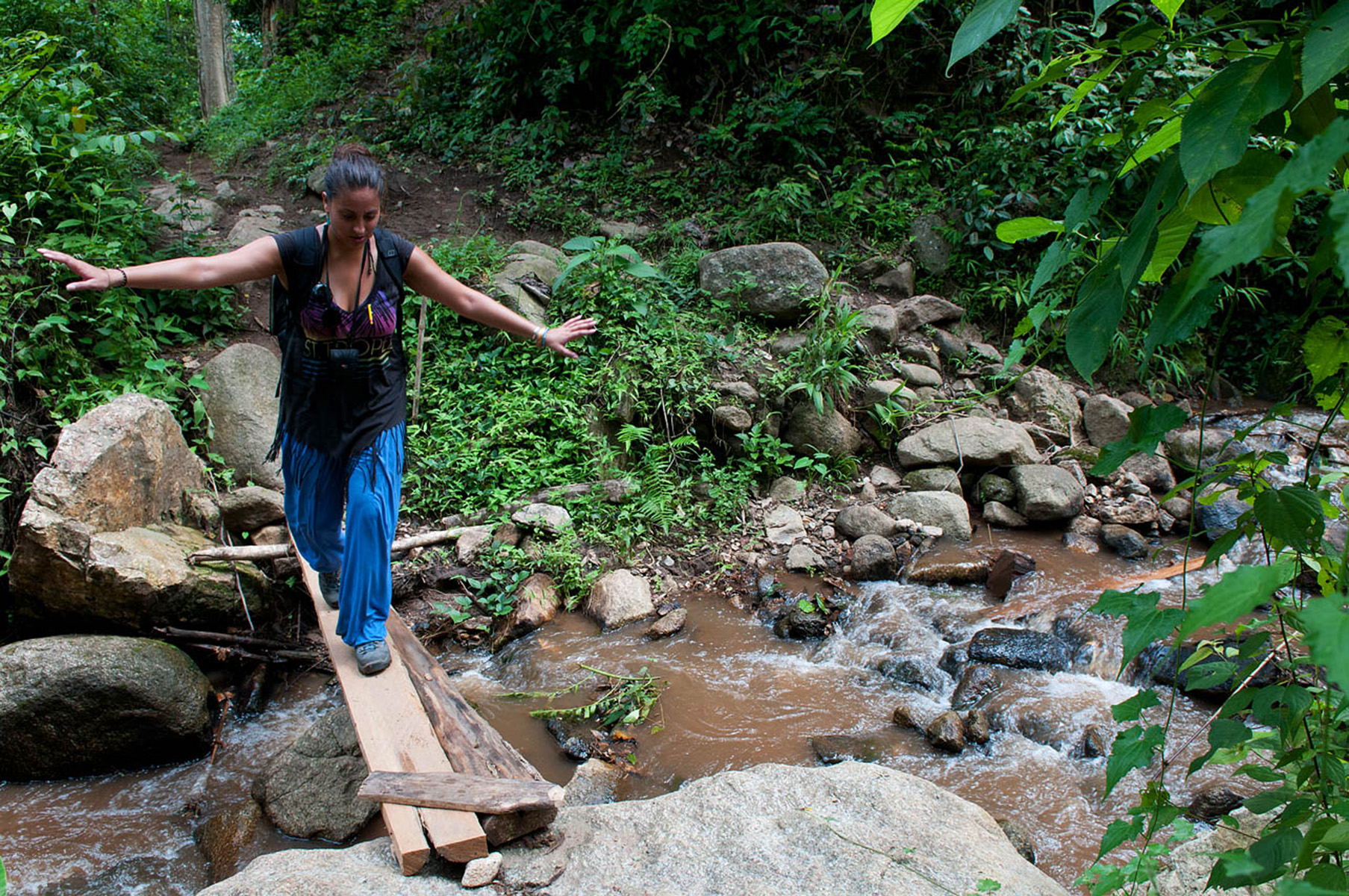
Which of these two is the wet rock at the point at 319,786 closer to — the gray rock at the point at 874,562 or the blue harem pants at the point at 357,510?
the blue harem pants at the point at 357,510

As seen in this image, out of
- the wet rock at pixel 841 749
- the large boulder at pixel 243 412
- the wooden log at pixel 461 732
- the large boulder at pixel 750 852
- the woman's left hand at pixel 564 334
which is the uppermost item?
the woman's left hand at pixel 564 334

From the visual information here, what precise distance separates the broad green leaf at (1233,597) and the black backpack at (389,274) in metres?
2.82

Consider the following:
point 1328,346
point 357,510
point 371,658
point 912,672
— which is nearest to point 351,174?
point 357,510

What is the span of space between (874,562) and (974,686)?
3.84ft

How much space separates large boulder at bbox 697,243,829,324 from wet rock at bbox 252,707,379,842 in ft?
15.0

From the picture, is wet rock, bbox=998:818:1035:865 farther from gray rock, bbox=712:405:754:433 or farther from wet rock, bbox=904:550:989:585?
gray rock, bbox=712:405:754:433

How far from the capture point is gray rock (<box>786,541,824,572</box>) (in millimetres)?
5281

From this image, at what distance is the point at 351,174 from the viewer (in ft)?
9.21

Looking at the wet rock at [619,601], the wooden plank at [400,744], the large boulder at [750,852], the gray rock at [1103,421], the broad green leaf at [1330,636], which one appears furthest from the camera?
the gray rock at [1103,421]

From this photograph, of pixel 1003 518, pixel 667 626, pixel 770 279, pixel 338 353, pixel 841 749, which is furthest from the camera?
pixel 770 279

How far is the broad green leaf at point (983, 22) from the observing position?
3.18ft

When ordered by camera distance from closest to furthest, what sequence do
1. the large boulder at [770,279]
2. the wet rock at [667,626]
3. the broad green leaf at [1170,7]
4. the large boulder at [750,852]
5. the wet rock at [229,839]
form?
1. the broad green leaf at [1170,7]
2. the large boulder at [750,852]
3. the wet rock at [229,839]
4. the wet rock at [667,626]
5. the large boulder at [770,279]

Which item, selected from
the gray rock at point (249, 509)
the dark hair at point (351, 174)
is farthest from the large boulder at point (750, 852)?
the gray rock at point (249, 509)

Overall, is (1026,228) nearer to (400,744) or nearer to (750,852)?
(750,852)
